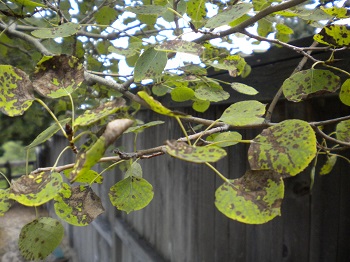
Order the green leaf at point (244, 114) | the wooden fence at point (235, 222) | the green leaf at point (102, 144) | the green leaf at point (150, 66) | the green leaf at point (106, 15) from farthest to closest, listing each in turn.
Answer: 1. the green leaf at point (106, 15)
2. the wooden fence at point (235, 222)
3. the green leaf at point (150, 66)
4. the green leaf at point (244, 114)
5. the green leaf at point (102, 144)

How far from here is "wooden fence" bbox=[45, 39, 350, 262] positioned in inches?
38.2

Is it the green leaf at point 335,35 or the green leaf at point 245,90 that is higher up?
the green leaf at point 335,35

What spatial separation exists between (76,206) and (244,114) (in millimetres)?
244

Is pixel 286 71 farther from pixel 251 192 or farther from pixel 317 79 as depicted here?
pixel 251 192

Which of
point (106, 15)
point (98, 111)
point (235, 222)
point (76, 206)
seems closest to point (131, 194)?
point (76, 206)

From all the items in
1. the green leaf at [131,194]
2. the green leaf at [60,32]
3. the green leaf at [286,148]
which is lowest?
the green leaf at [131,194]

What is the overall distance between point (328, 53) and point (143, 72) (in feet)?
1.76

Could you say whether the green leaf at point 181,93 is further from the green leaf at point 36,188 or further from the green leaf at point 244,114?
the green leaf at point 36,188

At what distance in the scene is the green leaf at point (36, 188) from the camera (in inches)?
14.1

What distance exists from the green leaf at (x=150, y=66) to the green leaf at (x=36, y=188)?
0.67 feet

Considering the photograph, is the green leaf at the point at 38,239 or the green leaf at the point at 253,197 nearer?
the green leaf at the point at 253,197

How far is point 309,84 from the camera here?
0.55 meters

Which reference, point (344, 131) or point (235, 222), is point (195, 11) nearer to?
point (344, 131)

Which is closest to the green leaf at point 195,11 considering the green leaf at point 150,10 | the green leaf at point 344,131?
the green leaf at point 150,10
